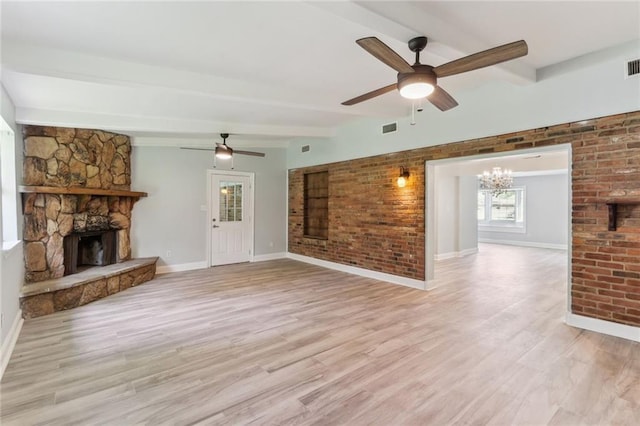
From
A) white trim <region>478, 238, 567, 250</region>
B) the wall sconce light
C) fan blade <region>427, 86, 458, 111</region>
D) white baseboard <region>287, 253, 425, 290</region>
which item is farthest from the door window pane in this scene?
white trim <region>478, 238, 567, 250</region>

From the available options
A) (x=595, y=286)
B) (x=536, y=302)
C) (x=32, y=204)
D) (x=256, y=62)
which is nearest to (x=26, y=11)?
(x=256, y=62)

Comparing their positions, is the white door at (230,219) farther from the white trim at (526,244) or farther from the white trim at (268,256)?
the white trim at (526,244)

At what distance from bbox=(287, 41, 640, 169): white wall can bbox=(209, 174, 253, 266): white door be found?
330 cm

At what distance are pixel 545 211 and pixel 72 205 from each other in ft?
39.6

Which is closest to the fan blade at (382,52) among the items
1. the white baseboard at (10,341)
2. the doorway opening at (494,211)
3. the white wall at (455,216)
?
the doorway opening at (494,211)

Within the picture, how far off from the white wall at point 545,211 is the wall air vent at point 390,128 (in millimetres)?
7226

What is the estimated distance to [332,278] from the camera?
19.2ft

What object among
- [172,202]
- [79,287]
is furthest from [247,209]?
[79,287]

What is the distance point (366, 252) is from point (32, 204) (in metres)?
5.25

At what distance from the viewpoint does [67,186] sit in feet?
15.8

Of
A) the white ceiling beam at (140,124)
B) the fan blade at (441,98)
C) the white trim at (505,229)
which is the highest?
the white ceiling beam at (140,124)

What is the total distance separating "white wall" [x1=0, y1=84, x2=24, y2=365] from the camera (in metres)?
2.91

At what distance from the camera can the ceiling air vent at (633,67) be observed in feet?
10.2

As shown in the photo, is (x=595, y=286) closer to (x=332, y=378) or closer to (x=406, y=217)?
(x=406, y=217)
